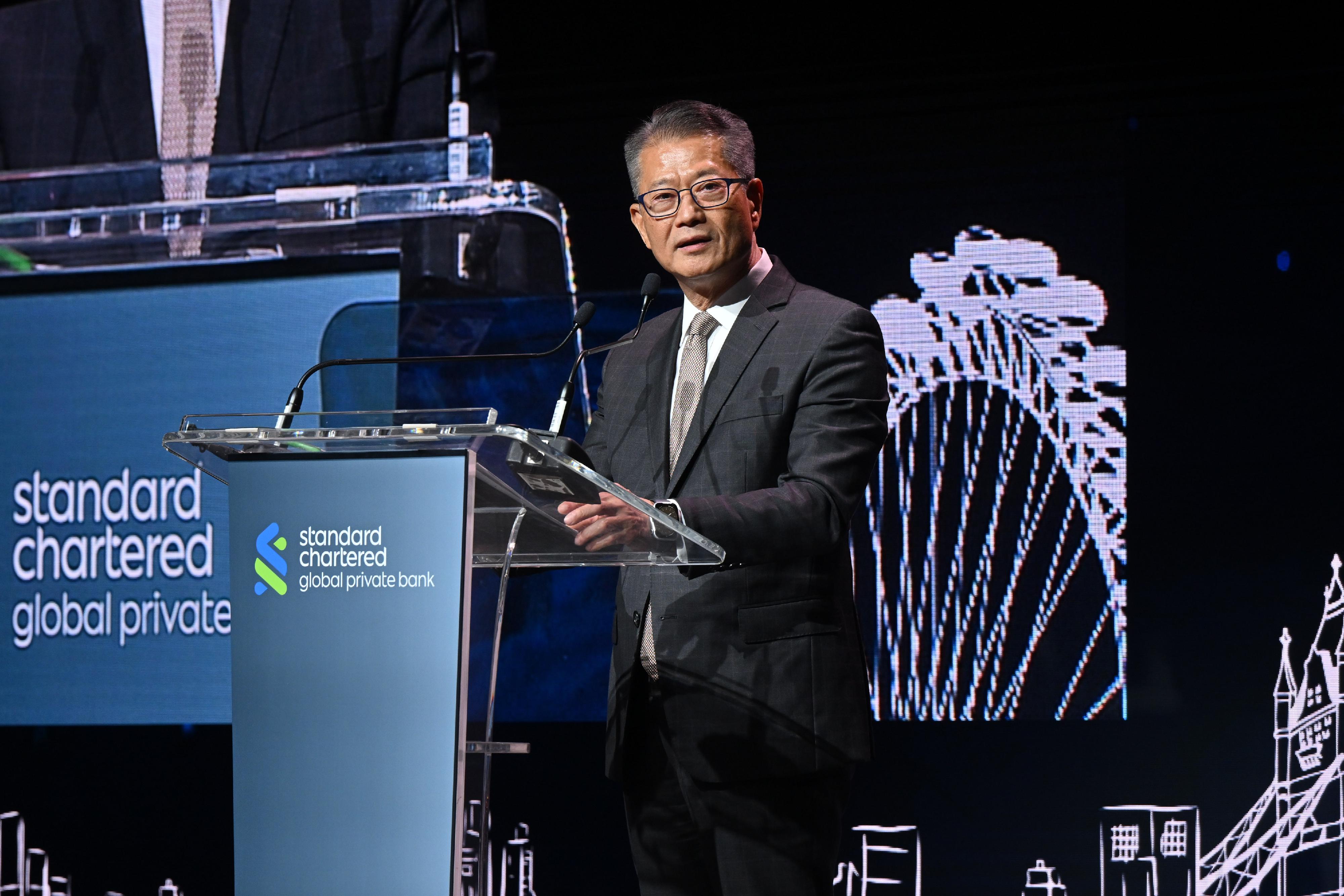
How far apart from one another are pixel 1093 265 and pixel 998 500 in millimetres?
674

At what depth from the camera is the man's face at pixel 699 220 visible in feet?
6.79

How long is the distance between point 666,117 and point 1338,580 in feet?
7.35

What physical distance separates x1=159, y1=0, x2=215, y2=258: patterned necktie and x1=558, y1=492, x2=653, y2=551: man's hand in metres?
2.88

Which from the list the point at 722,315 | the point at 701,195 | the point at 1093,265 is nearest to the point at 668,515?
the point at 722,315

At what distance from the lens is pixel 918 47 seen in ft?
11.9

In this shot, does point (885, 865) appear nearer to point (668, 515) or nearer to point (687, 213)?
point (687, 213)

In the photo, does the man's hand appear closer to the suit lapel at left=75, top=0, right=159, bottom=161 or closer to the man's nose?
the man's nose

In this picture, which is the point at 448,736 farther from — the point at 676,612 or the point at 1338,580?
the point at 1338,580

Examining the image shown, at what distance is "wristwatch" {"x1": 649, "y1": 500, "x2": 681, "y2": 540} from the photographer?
1583 mm

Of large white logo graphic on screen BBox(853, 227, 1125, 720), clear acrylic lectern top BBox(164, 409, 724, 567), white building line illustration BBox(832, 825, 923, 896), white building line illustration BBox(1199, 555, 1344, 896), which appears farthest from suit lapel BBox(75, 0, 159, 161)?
white building line illustration BBox(1199, 555, 1344, 896)

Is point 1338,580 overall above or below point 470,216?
below

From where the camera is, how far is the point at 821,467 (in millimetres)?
1841

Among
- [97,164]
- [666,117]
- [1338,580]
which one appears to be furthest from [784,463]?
[97,164]

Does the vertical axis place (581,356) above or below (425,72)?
below
